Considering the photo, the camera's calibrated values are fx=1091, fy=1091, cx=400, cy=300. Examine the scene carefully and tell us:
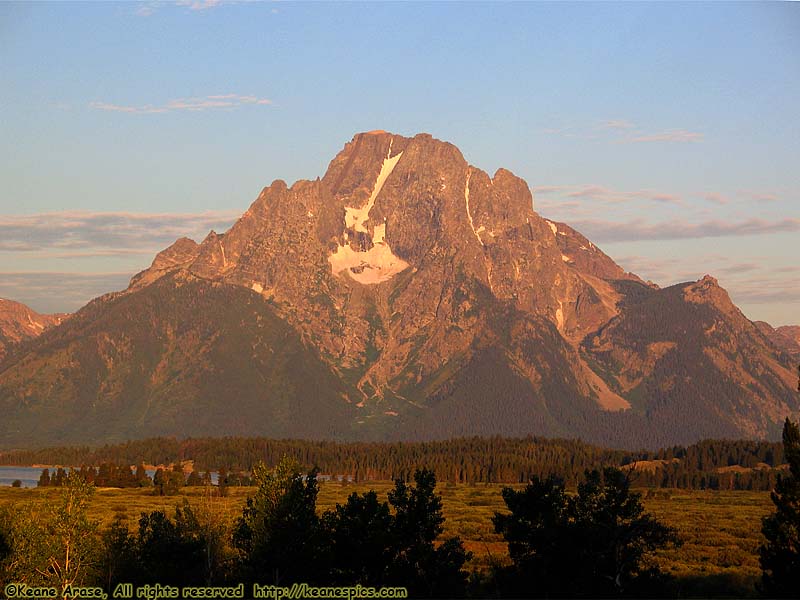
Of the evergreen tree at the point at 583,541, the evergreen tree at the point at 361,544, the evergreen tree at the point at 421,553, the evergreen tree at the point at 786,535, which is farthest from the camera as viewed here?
the evergreen tree at the point at 361,544

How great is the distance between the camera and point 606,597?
77.2 m

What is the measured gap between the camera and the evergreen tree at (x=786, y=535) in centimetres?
7206

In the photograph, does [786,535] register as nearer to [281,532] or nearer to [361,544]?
[361,544]

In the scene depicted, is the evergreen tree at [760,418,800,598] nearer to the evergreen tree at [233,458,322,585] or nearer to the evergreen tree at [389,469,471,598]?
the evergreen tree at [389,469,471,598]

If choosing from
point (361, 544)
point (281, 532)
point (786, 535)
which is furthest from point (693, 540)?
point (281, 532)

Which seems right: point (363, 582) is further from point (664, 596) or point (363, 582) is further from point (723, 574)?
point (723, 574)

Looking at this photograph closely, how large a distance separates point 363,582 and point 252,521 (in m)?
10.6

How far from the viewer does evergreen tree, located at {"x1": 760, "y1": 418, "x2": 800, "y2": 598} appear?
7206 centimetres

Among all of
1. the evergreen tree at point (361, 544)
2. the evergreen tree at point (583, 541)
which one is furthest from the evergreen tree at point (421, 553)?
the evergreen tree at point (583, 541)

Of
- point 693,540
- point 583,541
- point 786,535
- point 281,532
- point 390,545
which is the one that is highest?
point 786,535

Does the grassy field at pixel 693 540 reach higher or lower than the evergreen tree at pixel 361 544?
lower

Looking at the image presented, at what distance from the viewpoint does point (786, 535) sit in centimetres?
7325

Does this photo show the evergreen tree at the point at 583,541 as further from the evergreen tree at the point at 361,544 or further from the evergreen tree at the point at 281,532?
the evergreen tree at the point at 281,532

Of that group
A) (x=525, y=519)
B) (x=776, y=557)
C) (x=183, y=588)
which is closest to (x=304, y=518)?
(x=183, y=588)
